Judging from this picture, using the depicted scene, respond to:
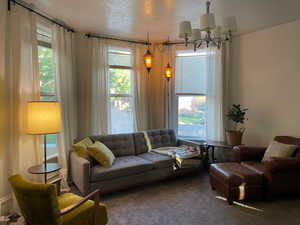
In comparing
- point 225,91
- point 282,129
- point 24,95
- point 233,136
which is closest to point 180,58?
point 225,91

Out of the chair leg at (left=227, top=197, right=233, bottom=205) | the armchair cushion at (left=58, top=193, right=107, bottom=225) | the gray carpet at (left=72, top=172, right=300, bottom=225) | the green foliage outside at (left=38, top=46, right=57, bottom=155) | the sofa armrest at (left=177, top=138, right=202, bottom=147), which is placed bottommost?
the gray carpet at (left=72, top=172, right=300, bottom=225)

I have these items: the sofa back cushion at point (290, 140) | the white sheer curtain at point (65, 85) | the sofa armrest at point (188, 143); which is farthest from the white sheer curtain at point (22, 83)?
the sofa back cushion at point (290, 140)

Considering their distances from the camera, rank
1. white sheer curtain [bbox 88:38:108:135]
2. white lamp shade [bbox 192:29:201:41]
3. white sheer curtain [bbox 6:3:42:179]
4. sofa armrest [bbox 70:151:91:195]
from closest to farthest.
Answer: white sheer curtain [bbox 6:3:42:179] < white lamp shade [bbox 192:29:201:41] < sofa armrest [bbox 70:151:91:195] < white sheer curtain [bbox 88:38:108:135]

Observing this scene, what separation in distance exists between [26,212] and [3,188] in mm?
1122

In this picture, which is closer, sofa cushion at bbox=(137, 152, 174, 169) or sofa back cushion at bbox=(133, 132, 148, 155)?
sofa cushion at bbox=(137, 152, 174, 169)

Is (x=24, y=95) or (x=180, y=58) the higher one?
(x=180, y=58)

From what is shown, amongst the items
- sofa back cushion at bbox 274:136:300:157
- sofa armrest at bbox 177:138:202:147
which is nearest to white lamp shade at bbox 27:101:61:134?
sofa armrest at bbox 177:138:202:147

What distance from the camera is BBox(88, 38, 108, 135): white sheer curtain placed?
4316 mm

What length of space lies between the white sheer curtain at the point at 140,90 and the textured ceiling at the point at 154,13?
2.59 feet

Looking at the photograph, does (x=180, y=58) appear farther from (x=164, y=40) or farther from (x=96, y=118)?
(x=96, y=118)

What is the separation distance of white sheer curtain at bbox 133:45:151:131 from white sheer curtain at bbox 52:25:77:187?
1317mm

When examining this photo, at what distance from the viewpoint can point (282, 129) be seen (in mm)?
3945

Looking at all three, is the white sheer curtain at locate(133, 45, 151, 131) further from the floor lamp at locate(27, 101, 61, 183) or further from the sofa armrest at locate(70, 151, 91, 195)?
the floor lamp at locate(27, 101, 61, 183)

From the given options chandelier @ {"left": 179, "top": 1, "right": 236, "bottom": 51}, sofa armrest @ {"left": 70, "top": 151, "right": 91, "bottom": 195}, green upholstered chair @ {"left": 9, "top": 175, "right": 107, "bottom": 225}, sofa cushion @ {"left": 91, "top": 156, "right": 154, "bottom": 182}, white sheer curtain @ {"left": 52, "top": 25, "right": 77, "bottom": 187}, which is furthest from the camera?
white sheer curtain @ {"left": 52, "top": 25, "right": 77, "bottom": 187}
